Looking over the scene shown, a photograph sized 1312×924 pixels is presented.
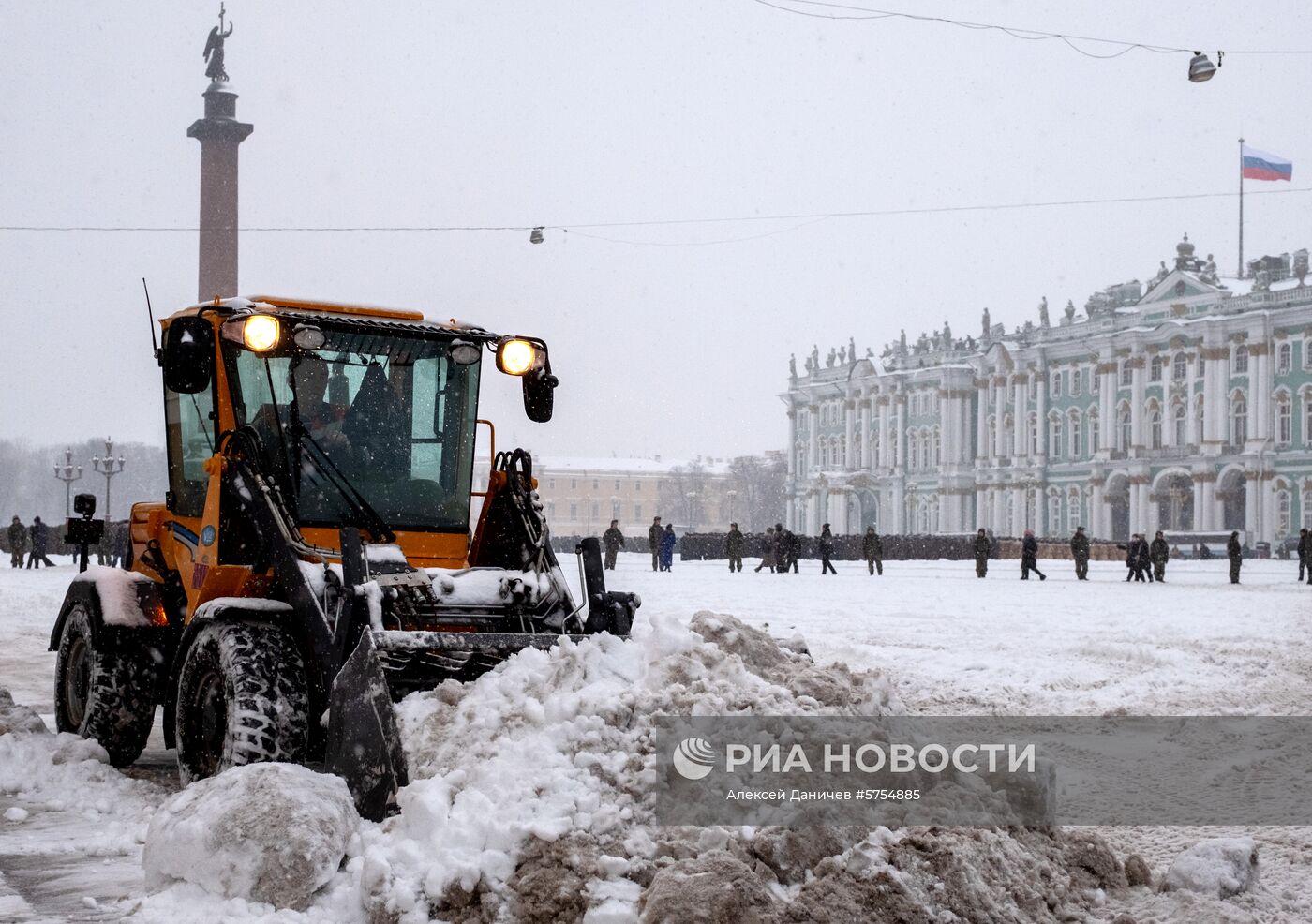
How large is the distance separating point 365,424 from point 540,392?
0.98 metres

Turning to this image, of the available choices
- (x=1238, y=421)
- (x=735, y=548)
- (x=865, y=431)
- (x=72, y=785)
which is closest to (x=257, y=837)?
(x=72, y=785)

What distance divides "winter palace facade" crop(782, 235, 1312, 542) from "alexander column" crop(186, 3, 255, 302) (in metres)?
49.9

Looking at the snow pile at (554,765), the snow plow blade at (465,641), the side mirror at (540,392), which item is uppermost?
the side mirror at (540,392)

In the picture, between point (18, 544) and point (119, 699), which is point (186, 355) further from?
point (18, 544)

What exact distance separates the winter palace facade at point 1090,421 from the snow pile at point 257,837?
7200 cm

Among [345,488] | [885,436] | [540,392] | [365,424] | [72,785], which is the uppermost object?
[885,436]

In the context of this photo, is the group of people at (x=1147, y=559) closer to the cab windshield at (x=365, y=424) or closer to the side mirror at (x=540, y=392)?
the side mirror at (x=540, y=392)

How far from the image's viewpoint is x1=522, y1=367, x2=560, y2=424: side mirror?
8.06 m

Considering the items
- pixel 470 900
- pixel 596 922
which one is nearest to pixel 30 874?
pixel 470 900

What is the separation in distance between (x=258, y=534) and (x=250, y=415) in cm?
83

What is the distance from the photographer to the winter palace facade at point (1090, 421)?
241 ft

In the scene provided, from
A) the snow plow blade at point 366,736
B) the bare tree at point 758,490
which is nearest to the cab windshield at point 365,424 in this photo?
the snow plow blade at point 366,736

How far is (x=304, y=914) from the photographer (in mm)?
5156

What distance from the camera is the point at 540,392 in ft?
26.5
